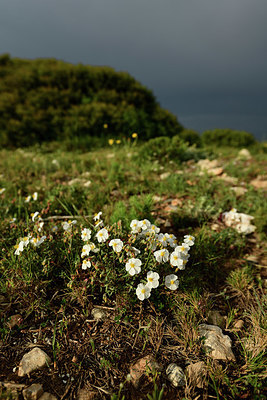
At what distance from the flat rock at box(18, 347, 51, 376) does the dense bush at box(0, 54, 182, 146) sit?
22.1ft

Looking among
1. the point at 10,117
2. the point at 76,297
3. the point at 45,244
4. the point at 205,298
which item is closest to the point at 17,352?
the point at 76,297

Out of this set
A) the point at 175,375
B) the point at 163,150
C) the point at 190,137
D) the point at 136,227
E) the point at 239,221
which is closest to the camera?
the point at 175,375

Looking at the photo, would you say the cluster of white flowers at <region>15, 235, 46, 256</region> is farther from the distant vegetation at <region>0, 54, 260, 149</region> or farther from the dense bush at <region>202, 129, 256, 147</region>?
the dense bush at <region>202, 129, 256, 147</region>

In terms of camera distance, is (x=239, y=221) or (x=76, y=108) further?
(x=76, y=108)

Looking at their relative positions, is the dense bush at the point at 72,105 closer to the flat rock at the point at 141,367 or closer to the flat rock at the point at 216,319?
the flat rock at the point at 216,319

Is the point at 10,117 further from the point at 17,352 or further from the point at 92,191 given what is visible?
the point at 17,352

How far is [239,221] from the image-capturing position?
9.97ft

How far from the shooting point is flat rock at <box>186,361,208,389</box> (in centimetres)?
150

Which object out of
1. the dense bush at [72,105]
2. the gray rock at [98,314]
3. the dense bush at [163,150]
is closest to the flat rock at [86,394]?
the gray rock at [98,314]

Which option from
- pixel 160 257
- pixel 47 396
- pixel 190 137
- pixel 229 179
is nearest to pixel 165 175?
pixel 229 179

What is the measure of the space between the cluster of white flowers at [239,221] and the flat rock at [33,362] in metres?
2.26

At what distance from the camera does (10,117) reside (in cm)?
789

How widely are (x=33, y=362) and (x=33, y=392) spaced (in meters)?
0.18

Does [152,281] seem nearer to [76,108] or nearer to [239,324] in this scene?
[239,324]
